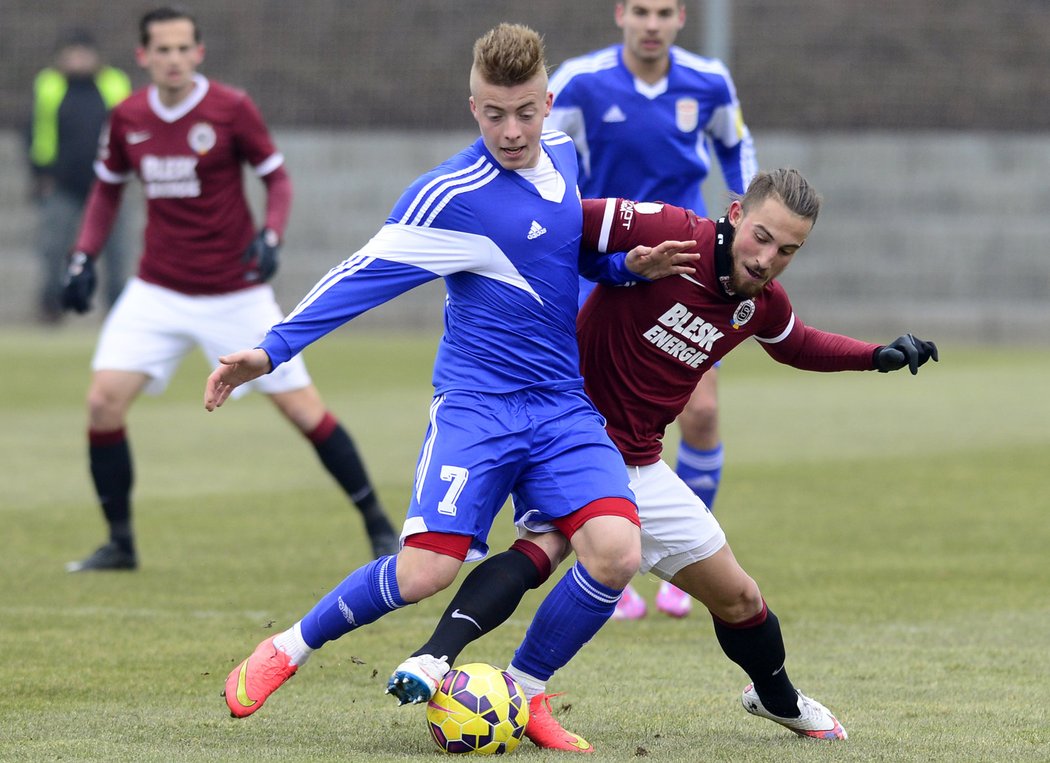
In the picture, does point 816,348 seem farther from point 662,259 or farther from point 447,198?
point 447,198

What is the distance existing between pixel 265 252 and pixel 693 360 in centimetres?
302

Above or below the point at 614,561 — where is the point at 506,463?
above

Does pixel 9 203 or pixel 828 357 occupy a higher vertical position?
pixel 828 357

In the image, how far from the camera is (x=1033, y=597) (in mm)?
6828

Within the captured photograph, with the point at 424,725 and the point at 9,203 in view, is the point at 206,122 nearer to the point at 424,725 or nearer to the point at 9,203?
the point at 424,725

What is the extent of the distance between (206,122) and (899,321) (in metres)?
13.6

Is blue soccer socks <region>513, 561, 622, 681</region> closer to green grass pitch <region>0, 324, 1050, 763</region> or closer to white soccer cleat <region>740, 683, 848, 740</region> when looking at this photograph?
green grass pitch <region>0, 324, 1050, 763</region>

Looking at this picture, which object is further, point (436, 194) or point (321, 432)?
point (321, 432)

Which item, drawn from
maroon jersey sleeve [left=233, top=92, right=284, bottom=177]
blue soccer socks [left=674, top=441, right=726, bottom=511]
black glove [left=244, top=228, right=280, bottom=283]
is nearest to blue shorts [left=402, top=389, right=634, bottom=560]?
blue soccer socks [left=674, top=441, right=726, bottom=511]

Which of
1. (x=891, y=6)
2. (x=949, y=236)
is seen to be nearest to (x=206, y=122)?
(x=949, y=236)

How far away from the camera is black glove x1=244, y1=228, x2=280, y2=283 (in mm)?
7398

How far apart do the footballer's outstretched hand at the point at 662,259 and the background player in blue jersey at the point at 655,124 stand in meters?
2.15

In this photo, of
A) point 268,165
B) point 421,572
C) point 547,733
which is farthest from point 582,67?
point 547,733

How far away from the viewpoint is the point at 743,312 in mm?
4754
